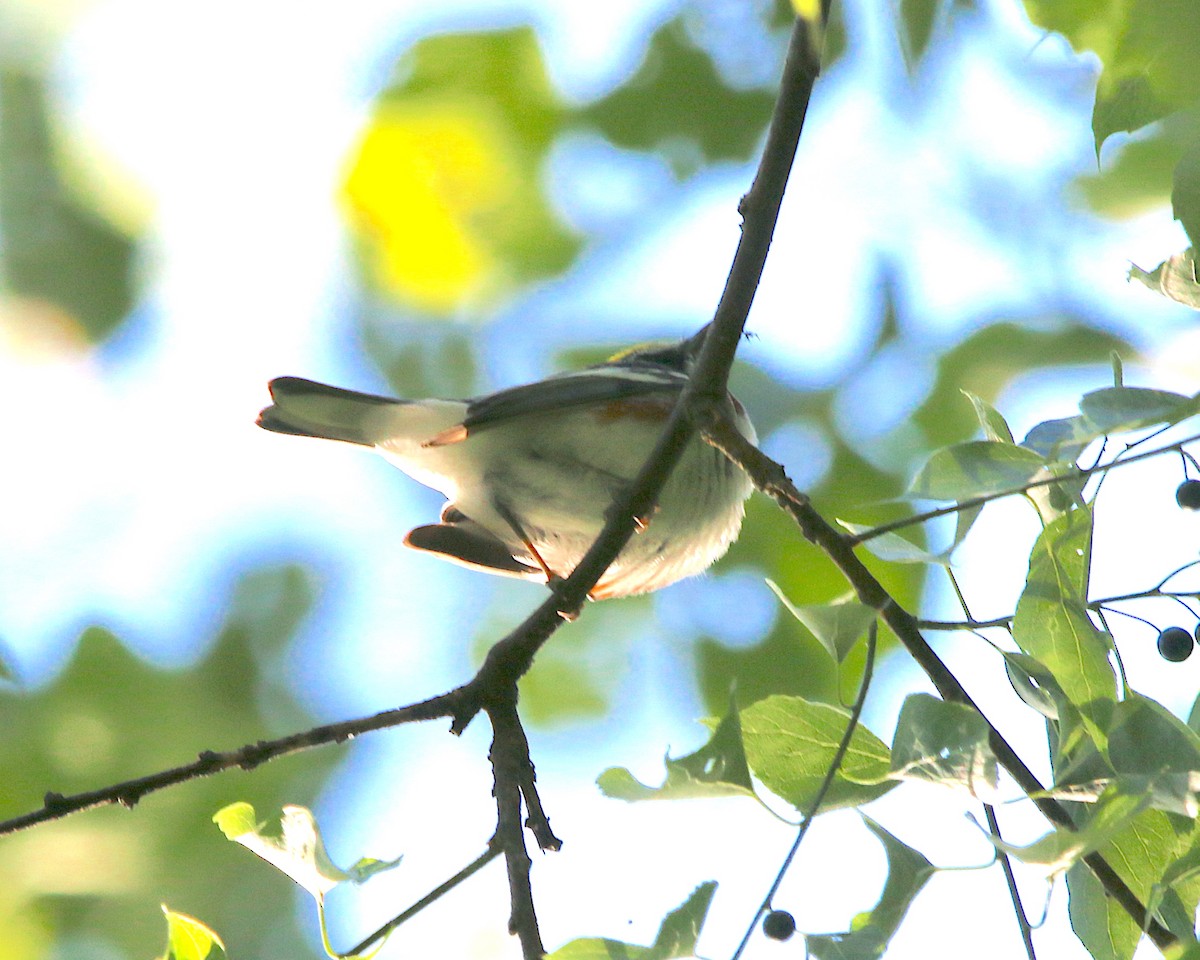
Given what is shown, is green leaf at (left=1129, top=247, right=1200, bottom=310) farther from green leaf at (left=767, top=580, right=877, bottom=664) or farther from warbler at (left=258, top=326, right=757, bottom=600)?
warbler at (left=258, top=326, right=757, bottom=600)

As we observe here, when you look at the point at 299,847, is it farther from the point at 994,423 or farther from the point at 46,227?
the point at 46,227

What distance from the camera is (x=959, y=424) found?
4.58m

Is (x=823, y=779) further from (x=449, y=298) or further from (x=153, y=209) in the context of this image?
(x=153, y=209)

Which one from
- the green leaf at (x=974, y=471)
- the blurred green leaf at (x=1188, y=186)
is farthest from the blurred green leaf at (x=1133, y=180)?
the green leaf at (x=974, y=471)

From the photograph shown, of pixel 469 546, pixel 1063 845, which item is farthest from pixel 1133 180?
pixel 469 546

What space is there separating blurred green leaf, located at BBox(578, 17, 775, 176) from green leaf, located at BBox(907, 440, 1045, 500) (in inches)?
124

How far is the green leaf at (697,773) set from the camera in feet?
5.89

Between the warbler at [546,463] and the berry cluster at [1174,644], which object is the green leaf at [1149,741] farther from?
the warbler at [546,463]

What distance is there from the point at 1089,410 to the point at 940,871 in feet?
2.35

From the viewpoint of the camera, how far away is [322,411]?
4.34 metres

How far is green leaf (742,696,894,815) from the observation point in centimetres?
207

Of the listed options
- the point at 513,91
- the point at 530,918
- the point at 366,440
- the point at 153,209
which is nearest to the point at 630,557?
the point at 366,440

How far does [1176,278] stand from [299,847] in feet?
6.16

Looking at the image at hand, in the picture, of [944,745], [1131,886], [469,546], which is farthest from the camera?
[469,546]
